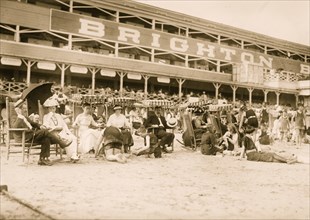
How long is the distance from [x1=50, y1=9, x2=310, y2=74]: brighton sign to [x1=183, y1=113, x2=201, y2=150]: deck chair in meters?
11.5

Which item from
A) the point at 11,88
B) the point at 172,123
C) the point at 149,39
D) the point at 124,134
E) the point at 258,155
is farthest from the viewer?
the point at 149,39

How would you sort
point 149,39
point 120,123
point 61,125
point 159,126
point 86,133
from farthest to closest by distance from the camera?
point 149,39, point 159,126, point 86,133, point 120,123, point 61,125

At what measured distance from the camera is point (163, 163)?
7.79 metres

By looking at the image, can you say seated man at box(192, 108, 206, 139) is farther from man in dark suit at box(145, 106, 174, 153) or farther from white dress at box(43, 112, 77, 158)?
white dress at box(43, 112, 77, 158)

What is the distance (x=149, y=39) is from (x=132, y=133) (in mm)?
10714

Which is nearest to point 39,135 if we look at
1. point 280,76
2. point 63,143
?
point 63,143

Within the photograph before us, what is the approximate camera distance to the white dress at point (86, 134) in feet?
28.9

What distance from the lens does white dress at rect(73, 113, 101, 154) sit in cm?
881

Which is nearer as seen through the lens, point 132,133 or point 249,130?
point 249,130

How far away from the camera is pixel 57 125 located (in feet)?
24.4

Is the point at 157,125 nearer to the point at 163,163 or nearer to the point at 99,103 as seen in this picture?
the point at 163,163

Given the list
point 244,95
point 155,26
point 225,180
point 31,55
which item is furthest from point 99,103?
point 244,95

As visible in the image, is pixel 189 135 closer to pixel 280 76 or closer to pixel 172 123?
pixel 172 123

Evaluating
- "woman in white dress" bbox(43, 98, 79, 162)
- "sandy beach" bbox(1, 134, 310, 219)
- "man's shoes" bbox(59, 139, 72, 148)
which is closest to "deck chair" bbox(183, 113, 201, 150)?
"sandy beach" bbox(1, 134, 310, 219)
